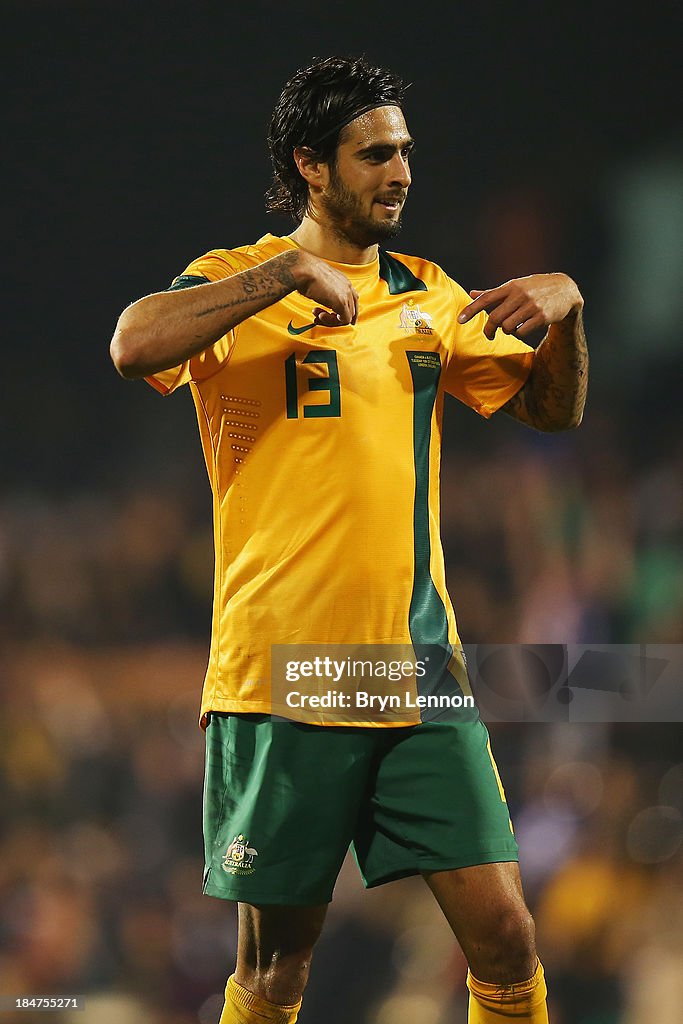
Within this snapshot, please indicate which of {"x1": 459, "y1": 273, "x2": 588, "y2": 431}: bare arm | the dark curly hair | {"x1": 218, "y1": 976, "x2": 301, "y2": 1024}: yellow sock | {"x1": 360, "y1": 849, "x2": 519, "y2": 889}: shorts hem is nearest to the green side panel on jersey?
{"x1": 459, "y1": 273, "x2": 588, "y2": 431}: bare arm

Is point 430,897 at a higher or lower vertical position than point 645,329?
lower

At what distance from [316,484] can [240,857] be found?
1.70 ft

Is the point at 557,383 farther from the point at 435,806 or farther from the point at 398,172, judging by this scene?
the point at 435,806

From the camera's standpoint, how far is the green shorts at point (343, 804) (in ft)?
5.47

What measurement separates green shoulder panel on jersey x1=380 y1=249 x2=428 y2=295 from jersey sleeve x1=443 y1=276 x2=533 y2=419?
0.22 ft

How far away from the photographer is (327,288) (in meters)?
1.61

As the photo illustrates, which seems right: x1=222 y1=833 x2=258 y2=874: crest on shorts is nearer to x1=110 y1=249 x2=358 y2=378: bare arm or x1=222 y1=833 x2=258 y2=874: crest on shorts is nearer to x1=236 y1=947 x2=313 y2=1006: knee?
x1=236 y1=947 x2=313 y2=1006: knee

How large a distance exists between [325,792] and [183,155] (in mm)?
1595

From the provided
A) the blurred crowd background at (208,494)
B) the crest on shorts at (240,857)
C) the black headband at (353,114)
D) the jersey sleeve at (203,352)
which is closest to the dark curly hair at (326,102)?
the black headband at (353,114)

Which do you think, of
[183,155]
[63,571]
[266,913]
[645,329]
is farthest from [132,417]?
[266,913]

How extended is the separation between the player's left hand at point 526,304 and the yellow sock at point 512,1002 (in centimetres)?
86

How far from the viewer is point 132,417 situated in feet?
8.88

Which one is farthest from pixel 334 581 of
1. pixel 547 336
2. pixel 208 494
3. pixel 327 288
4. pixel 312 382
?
pixel 208 494

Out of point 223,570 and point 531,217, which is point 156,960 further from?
point 531,217
